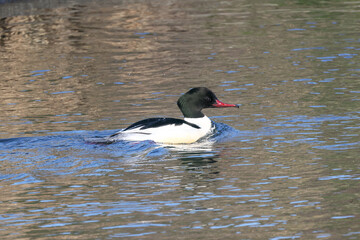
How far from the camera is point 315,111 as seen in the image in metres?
12.6

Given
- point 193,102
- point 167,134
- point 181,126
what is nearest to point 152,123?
point 167,134

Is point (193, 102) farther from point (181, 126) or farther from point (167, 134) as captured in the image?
point (167, 134)

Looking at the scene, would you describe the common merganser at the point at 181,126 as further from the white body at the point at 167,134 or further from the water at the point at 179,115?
the water at the point at 179,115

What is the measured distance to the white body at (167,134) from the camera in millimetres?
11172

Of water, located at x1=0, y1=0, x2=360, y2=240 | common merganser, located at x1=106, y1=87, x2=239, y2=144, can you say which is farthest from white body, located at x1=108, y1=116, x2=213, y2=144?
water, located at x1=0, y1=0, x2=360, y2=240

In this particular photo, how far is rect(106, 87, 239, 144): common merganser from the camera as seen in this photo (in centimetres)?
1123

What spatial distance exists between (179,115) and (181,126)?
5.90 feet

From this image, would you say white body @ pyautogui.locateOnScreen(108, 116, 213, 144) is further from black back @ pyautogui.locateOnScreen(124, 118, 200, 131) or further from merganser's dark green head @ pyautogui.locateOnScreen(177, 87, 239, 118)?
merganser's dark green head @ pyautogui.locateOnScreen(177, 87, 239, 118)

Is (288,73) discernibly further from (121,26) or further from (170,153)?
(121,26)

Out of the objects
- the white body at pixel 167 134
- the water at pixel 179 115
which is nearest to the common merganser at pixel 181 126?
the white body at pixel 167 134

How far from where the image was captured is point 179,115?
13.4 m

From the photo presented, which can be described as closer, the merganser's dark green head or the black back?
the black back

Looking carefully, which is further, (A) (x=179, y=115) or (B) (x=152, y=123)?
(A) (x=179, y=115)

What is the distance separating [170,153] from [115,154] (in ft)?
2.50
